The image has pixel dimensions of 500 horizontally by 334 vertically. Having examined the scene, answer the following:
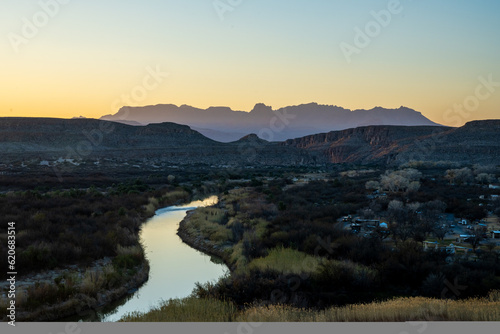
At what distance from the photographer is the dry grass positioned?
22.6ft

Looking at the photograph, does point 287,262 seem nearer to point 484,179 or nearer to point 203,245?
point 203,245

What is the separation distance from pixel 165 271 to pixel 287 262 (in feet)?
17.7

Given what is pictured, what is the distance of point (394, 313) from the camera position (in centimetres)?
713

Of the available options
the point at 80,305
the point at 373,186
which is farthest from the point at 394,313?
the point at 373,186

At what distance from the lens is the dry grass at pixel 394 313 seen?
6.90m

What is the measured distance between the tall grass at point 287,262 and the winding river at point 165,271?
86.7 inches

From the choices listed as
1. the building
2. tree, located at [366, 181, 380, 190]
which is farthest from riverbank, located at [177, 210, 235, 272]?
tree, located at [366, 181, 380, 190]

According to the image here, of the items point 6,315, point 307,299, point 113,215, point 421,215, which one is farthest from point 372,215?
point 6,315

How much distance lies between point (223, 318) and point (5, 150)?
314ft

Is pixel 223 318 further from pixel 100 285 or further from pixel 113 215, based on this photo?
pixel 113 215

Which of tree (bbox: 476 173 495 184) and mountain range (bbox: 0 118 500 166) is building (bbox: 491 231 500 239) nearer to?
tree (bbox: 476 173 495 184)

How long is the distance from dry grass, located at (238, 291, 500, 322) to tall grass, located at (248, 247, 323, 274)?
3.57 meters

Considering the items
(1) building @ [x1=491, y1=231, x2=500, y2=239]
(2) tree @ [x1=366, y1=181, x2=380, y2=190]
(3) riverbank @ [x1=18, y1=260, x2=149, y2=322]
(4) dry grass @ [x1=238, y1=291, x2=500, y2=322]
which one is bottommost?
(3) riverbank @ [x1=18, y1=260, x2=149, y2=322]

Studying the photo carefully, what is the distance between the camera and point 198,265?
16.4 m
